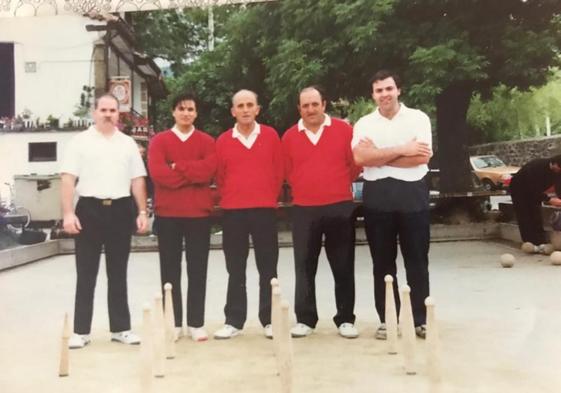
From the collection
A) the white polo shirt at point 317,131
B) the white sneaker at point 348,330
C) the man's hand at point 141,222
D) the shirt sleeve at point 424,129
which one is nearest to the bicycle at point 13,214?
the man's hand at point 141,222

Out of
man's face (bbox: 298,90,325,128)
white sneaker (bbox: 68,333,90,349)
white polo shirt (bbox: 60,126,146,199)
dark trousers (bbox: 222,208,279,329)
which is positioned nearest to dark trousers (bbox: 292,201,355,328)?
dark trousers (bbox: 222,208,279,329)

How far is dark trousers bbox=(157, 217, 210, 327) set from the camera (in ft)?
8.58

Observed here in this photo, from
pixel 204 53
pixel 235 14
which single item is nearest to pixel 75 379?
pixel 204 53

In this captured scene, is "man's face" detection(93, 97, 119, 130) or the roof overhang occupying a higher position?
the roof overhang

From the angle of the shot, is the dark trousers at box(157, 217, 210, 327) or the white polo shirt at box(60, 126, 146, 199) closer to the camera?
the white polo shirt at box(60, 126, 146, 199)

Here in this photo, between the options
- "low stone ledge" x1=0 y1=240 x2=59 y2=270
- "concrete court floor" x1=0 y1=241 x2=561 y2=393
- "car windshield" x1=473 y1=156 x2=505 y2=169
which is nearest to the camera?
"concrete court floor" x1=0 y1=241 x2=561 y2=393

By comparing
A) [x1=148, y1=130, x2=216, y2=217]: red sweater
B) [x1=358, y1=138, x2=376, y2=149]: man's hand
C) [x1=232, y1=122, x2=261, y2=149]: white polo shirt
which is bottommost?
[x1=148, y1=130, x2=216, y2=217]: red sweater

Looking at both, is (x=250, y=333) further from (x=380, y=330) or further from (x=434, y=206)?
(x=434, y=206)

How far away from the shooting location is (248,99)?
256 centimetres

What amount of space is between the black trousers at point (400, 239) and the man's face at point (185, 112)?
75cm

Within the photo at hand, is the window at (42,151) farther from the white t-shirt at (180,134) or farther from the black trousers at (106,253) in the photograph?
the white t-shirt at (180,134)

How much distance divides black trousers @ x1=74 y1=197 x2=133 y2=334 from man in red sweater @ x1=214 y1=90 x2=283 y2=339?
1.29 ft

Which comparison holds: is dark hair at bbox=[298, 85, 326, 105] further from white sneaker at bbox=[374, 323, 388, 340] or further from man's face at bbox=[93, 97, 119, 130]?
white sneaker at bbox=[374, 323, 388, 340]

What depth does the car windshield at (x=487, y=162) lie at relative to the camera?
2541 millimetres
